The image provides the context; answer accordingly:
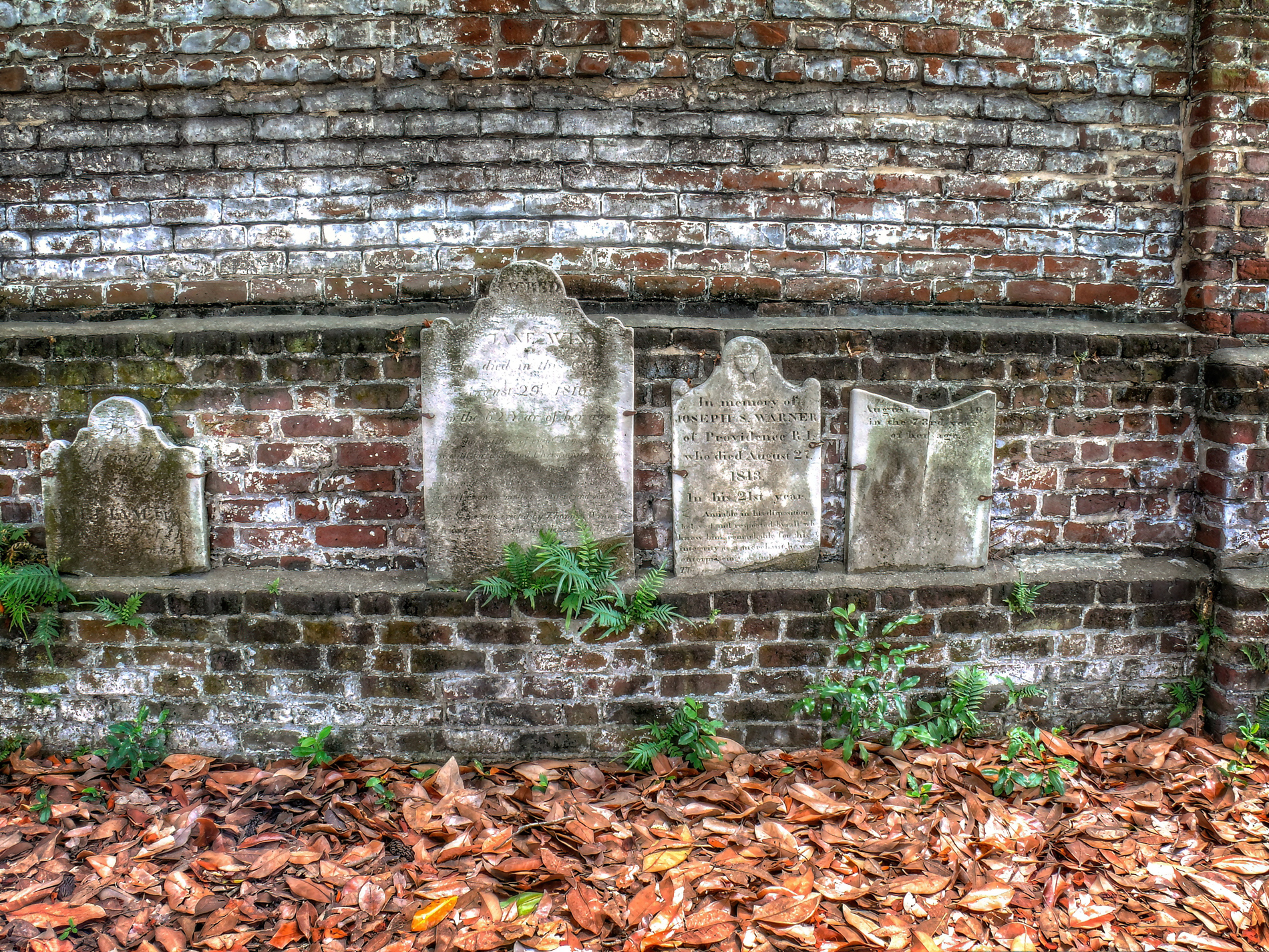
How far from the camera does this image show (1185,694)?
319 cm

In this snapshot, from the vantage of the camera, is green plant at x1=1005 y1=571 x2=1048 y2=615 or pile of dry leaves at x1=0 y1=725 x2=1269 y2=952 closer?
pile of dry leaves at x1=0 y1=725 x2=1269 y2=952

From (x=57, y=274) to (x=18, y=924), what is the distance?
2.32m

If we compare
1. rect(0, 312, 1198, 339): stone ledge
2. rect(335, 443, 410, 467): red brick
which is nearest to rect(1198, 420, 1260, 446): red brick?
rect(0, 312, 1198, 339): stone ledge

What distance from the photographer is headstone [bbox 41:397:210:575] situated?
9.74 feet

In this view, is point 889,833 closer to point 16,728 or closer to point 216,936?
point 216,936

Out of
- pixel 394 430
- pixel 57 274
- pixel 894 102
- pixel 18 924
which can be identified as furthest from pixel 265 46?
pixel 18 924

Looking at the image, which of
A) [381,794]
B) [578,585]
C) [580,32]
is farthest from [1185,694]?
[580,32]

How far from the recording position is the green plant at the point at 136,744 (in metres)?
2.94

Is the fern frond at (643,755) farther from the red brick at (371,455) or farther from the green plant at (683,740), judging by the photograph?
the red brick at (371,455)

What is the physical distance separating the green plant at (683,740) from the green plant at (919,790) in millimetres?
680

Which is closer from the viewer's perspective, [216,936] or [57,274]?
[216,936]

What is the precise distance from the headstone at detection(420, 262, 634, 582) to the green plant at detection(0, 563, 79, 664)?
1416mm

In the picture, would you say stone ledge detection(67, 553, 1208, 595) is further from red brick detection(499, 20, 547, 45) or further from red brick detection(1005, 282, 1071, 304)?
red brick detection(499, 20, 547, 45)

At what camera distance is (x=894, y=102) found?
3066mm
